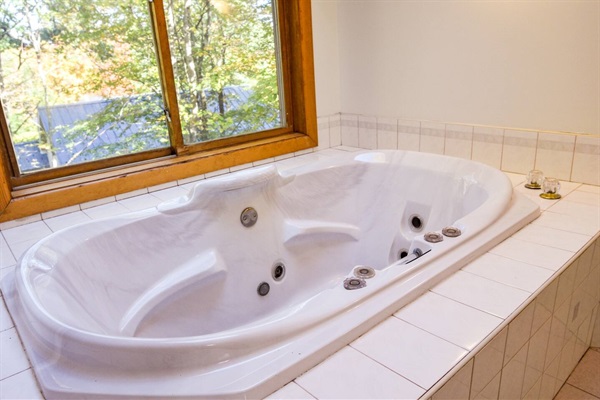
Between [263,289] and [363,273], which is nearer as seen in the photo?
[363,273]

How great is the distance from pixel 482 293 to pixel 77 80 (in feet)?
5.41

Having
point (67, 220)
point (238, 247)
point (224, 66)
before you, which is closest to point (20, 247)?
point (67, 220)

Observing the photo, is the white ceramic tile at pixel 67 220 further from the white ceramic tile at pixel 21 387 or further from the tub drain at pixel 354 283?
the tub drain at pixel 354 283

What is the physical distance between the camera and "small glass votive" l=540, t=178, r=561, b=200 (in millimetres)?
1651

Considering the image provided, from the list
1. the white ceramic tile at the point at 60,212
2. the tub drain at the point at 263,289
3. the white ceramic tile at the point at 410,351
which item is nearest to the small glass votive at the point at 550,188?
the white ceramic tile at the point at 410,351

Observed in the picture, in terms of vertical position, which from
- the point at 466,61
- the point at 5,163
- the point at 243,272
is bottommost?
the point at 243,272

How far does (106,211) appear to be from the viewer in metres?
1.68

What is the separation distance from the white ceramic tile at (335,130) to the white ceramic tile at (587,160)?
4.14ft

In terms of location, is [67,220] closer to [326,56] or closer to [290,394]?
[290,394]

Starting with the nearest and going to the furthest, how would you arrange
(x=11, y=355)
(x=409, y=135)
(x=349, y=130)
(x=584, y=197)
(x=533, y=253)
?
(x=11, y=355) < (x=533, y=253) < (x=584, y=197) < (x=409, y=135) < (x=349, y=130)

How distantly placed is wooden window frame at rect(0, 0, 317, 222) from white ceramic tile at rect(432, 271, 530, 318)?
4.35 feet

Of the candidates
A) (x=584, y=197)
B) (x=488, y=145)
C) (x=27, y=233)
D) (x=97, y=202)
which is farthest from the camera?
(x=488, y=145)

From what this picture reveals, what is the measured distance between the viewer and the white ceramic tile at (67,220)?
5.13ft

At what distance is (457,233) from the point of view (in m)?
1.29
